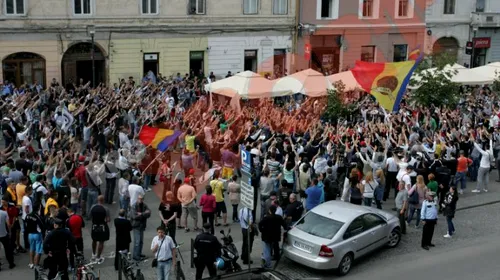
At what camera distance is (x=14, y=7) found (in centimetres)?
3059

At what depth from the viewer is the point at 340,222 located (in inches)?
531

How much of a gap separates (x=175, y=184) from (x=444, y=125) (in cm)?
1064

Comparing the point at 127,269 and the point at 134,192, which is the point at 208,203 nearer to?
the point at 134,192

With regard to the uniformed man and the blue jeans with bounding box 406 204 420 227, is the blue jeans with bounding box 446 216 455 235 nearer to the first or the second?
the blue jeans with bounding box 406 204 420 227

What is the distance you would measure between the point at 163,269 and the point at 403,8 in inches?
1324

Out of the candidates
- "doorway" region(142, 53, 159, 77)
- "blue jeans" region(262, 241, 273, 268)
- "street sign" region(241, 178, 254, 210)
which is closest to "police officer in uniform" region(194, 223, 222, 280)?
"street sign" region(241, 178, 254, 210)

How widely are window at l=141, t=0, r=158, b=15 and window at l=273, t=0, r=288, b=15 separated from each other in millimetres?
7121

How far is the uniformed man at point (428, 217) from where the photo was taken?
14680 millimetres

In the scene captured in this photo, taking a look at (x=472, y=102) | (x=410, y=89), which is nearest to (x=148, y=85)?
(x=410, y=89)

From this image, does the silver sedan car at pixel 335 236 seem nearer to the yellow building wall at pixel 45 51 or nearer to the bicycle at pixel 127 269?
the bicycle at pixel 127 269

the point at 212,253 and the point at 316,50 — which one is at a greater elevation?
the point at 316,50

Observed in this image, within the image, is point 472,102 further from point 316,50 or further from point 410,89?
point 316,50

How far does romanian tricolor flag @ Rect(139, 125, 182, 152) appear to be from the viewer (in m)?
16.7

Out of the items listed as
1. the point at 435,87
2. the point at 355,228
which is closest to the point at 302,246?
the point at 355,228
